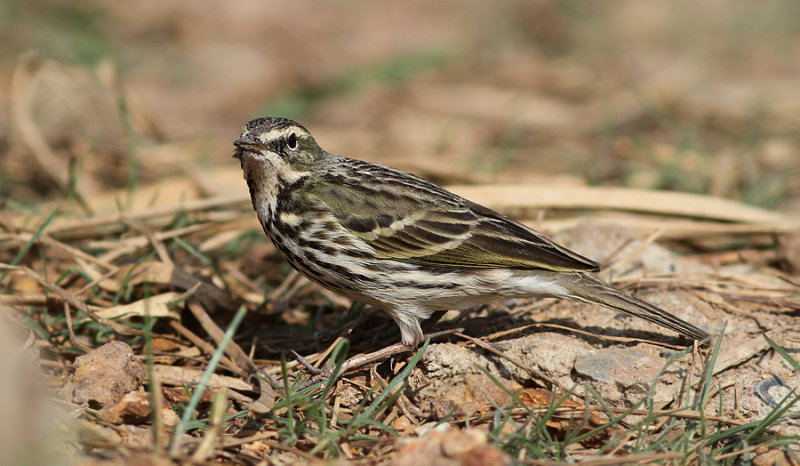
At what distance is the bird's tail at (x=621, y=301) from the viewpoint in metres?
4.67

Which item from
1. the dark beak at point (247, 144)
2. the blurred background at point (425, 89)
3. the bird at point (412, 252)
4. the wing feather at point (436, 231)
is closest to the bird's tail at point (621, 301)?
the bird at point (412, 252)

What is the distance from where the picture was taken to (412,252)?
16.0 feet

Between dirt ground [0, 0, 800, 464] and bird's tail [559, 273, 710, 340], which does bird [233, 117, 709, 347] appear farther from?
dirt ground [0, 0, 800, 464]

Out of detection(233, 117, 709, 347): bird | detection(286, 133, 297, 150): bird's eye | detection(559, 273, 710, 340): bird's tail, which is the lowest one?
detection(559, 273, 710, 340): bird's tail

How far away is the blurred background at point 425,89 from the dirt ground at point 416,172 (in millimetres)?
56

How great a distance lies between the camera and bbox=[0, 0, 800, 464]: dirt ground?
4.48m

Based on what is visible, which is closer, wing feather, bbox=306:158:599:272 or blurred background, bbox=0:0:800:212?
wing feather, bbox=306:158:599:272

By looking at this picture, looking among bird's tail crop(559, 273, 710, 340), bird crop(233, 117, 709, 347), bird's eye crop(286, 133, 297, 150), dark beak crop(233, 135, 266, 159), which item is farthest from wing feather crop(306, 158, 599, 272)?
dark beak crop(233, 135, 266, 159)

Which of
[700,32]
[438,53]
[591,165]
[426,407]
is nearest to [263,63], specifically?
[438,53]

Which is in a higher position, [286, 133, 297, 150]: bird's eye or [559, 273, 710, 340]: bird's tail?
[286, 133, 297, 150]: bird's eye

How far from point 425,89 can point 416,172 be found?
16.0ft

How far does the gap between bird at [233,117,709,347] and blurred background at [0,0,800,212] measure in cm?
259

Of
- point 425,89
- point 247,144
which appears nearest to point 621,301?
point 247,144

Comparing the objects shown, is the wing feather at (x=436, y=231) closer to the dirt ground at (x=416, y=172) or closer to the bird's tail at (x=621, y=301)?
the bird's tail at (x=621, y=301)
